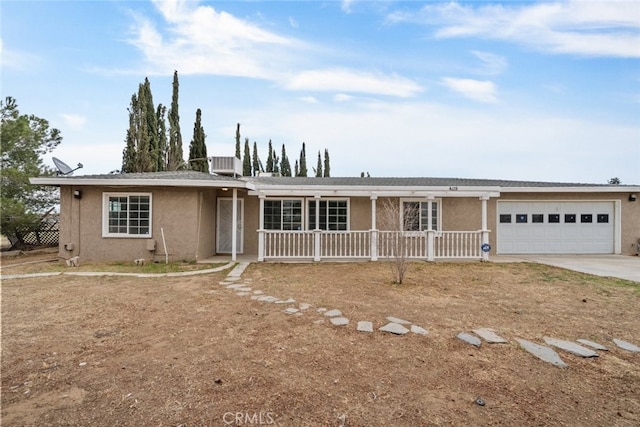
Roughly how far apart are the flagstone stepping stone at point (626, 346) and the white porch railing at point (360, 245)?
6.03 metres

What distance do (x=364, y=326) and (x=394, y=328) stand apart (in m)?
0.38

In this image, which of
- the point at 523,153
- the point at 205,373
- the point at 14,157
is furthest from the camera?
the point at 523,153

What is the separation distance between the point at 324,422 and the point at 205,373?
127cm

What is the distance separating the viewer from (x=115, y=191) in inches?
364

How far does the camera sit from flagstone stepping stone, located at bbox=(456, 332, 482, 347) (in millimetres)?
3488

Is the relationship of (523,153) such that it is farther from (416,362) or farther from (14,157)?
(14,157)

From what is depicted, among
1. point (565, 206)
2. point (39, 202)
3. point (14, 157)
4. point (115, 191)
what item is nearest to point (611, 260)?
point (565, 206)

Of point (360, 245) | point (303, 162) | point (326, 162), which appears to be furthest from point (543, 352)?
point (303, 162)

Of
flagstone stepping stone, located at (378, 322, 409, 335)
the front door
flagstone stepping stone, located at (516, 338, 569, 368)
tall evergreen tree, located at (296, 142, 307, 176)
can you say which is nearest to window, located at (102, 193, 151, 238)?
the front door

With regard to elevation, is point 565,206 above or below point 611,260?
above

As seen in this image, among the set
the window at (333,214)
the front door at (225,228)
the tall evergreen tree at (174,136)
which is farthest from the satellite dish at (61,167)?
the tall evergreen tree at (174,136)

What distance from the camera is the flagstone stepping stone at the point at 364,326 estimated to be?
3.86 meters

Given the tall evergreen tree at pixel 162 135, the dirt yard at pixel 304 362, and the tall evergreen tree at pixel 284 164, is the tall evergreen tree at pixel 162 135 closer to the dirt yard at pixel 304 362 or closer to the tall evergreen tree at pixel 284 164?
the tall evergreen tree at pixel 284 164

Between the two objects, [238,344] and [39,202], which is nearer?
[238,344]
